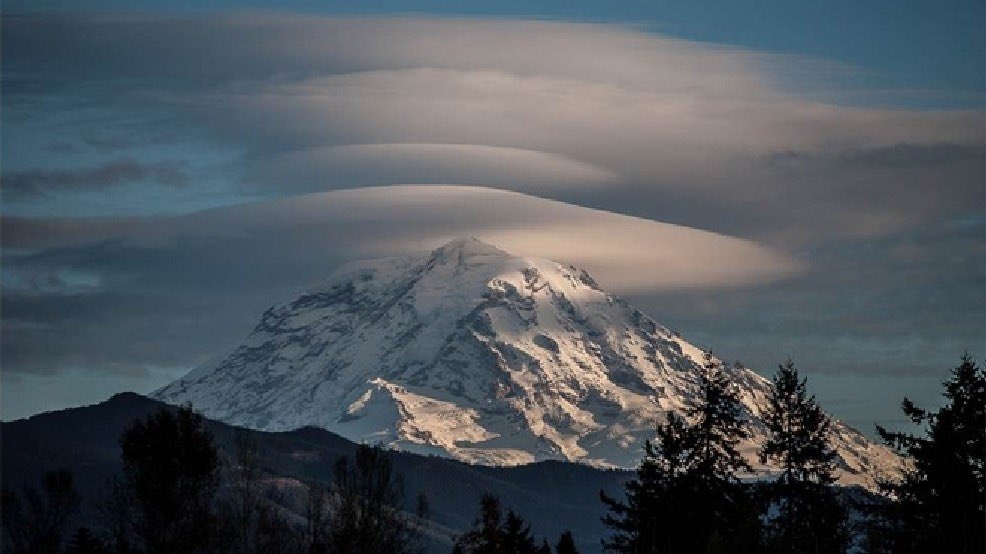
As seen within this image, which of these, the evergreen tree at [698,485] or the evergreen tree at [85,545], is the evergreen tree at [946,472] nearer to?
the evergreen tree at [698,485]

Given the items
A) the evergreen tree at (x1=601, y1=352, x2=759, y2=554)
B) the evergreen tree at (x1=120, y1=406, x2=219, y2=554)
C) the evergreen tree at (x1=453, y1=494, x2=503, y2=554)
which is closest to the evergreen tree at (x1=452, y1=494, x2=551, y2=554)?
the evergreen tree at (x1=453, y1=494, x2=503, y2=554)

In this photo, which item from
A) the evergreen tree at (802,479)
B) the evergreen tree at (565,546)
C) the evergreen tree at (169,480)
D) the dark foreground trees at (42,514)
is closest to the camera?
the evergreen tree at (802,479)

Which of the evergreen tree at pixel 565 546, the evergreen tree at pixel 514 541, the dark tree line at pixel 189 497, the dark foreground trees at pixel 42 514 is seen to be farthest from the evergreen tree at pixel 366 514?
the dark foreground trees at pixel 42 514

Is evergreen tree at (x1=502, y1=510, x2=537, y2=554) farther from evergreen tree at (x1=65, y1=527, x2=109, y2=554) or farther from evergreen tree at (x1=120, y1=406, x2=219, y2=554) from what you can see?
evergreen tree at (x1=65, y1=527, x2=109, y2=554)

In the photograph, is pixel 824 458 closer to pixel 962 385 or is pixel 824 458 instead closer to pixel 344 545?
pixel 962 385

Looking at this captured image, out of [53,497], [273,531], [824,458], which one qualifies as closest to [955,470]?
[824,458]

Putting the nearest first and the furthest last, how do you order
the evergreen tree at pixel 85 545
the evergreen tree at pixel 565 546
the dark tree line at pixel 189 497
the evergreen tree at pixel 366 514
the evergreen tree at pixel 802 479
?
the evergreen tree at pixel 802 479 < the dark tree line at pixel 189 497 < the evergreen tree at pixel 366 514 < the evergreen tree at pixel 85 545 < the evergreen tree at pixel 565 546
